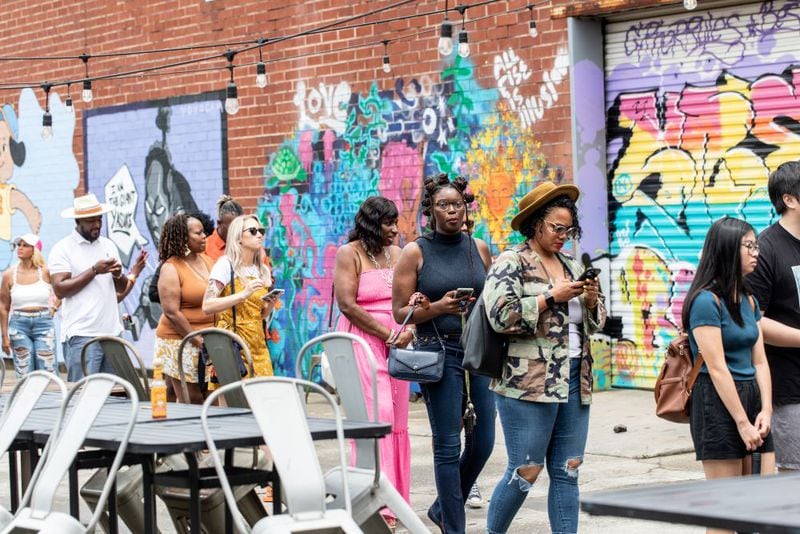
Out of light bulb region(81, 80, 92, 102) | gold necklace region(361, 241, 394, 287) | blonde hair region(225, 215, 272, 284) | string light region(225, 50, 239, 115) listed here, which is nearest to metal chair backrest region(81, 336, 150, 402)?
blonde hair region(225, 215, 272, 284)

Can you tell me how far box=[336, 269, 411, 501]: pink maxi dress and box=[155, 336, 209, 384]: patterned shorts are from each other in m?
1.12

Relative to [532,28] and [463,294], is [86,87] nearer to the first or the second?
[532,28]

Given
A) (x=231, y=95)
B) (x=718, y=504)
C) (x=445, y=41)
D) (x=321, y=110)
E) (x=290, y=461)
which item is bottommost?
(x=290, y=461)

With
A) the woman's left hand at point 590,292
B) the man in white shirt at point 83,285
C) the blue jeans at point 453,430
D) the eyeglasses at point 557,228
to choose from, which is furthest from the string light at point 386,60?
the woman's left hand at point 590,292

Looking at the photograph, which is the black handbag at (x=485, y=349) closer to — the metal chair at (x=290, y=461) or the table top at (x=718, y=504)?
the metal chair at (x=290, y=461)

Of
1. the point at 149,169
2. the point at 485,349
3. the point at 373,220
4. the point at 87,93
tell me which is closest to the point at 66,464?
the point at 485,349

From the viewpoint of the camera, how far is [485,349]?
6.77m

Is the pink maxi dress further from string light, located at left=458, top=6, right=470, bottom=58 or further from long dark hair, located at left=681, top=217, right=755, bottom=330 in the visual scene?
string light, located at left=458, top=6, right=470, bottom=58

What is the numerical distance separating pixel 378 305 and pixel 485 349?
68.9 inches

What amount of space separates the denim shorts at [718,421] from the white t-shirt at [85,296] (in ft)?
17.3

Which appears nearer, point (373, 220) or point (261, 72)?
point (373, 220)

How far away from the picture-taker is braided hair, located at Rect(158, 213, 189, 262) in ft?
31.0

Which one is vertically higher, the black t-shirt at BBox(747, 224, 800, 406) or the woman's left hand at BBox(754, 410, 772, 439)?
the black t-shirt at BBox(747, 224, 800, 406)

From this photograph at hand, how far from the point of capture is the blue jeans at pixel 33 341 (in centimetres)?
1412
